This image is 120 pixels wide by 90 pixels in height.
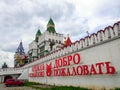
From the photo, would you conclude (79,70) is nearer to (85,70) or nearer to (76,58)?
(85,70)

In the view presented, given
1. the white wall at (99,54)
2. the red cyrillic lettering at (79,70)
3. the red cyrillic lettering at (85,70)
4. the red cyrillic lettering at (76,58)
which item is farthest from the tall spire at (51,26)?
the red cyrillic lettering at (85,70)

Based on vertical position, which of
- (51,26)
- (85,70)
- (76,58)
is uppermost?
(51,26)

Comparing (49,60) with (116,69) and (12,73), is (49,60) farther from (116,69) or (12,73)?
(12,73)

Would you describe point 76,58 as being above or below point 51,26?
below

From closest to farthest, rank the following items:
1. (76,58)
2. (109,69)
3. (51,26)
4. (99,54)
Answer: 1. (109,69)
2. (99,54)
3. (76,58)
4. (51,26)

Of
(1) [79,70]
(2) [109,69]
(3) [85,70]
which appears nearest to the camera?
(2) [109,69]

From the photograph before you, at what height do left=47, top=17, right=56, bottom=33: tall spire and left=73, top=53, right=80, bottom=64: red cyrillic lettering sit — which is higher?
left=47, top=17, right=56, bottom=33: tall spire

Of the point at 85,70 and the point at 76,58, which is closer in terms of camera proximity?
the point at 85,70

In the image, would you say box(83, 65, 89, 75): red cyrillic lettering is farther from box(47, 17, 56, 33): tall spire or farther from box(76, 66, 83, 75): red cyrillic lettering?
box(47, 17, 56, 33): tall spire

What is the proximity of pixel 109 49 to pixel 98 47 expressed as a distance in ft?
3.51

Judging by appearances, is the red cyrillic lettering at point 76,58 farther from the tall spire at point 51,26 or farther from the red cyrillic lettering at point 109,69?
the tall spire at point 51,26

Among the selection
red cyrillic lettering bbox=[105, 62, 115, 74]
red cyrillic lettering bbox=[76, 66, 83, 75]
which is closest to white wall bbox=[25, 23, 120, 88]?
red cyrillic lettering bbox=[105, 62, 115, 74]

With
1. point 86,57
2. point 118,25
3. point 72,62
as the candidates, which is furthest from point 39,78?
point 118,25

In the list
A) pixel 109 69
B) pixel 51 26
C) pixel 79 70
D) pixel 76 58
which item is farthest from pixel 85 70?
pixel 51 26
